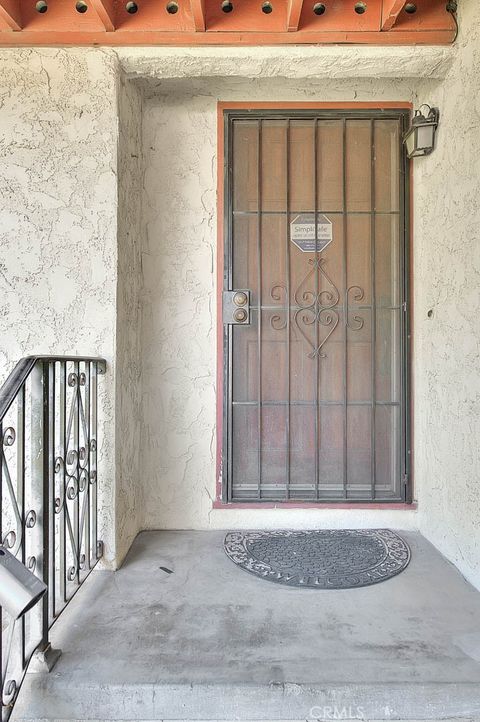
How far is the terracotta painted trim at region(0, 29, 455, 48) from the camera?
2.04m

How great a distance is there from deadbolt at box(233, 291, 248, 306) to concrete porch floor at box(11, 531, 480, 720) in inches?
57.3

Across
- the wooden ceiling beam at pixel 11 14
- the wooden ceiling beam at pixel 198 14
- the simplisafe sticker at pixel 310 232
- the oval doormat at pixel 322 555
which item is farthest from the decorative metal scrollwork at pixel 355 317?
the wooden ceiling beam at pixel 11 14

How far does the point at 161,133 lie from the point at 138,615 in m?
2.53

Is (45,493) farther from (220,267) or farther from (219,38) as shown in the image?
(219,38)

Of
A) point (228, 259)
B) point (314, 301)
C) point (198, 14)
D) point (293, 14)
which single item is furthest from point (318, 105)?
point (314, 301)

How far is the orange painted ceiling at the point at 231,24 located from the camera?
2.04 metres

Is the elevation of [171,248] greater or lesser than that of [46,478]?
greater

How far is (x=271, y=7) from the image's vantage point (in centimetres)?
206

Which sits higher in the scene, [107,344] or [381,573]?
[107,344]

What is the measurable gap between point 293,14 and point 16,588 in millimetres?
2503

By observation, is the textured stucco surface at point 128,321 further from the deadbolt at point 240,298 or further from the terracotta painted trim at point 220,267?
the deadbolt at point 240,298

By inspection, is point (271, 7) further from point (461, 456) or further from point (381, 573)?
point (381, 573)

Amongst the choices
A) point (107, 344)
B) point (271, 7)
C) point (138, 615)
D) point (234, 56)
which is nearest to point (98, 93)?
point (234, 56)

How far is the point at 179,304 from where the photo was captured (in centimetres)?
250
